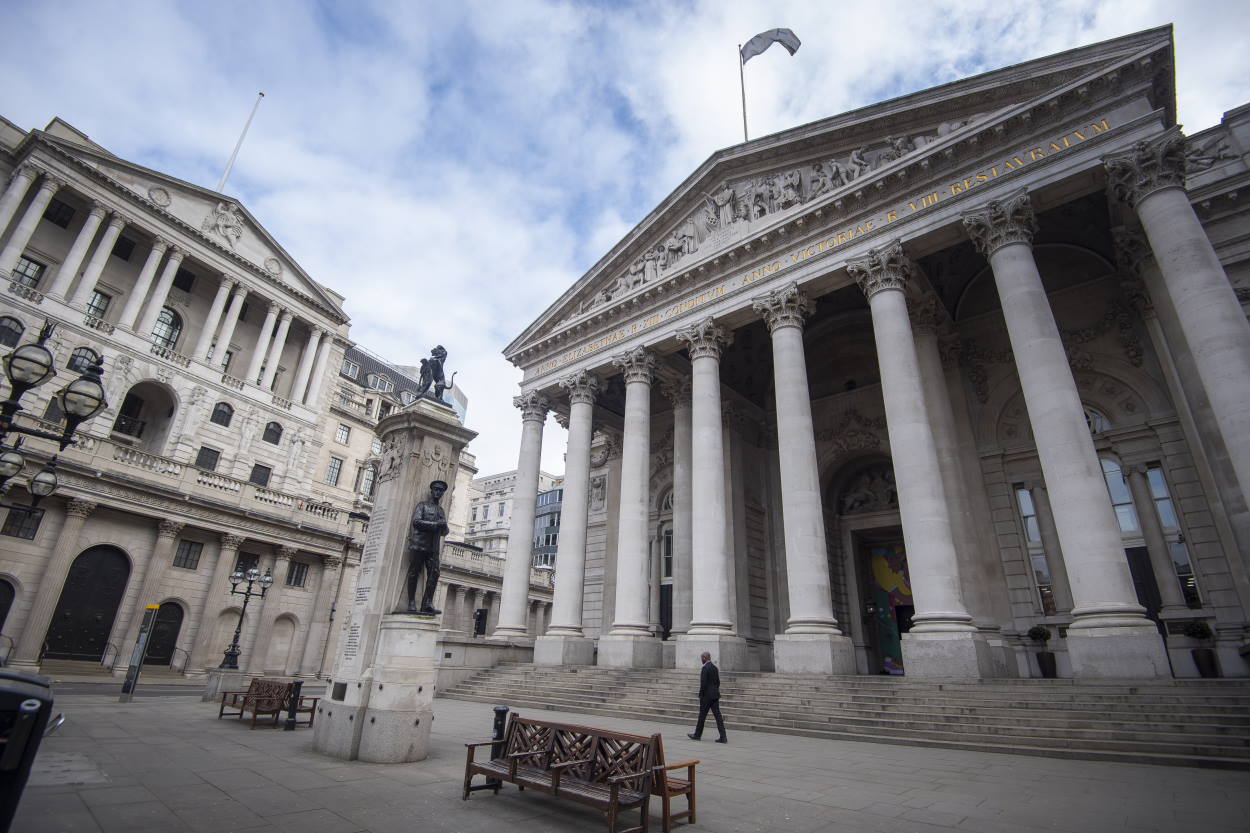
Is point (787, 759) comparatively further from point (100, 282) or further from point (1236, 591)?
point (100, 282)

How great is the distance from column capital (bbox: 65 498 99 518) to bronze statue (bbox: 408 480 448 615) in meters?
22.5

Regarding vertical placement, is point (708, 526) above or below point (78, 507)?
below

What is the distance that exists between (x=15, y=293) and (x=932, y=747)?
37.4 m

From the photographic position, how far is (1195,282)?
1276 cm

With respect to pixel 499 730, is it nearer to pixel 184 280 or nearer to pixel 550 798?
pixel 550 798

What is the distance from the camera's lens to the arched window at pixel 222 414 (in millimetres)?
32188

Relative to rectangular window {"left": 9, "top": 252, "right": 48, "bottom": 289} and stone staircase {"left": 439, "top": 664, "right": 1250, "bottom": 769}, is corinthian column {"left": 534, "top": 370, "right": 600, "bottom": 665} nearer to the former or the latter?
stone staircase {"left": 439, "top": 664, "right": 1250, "bottom": 769}

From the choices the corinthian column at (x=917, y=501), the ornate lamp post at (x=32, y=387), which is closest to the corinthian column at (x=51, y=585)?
the ornate lamp post at (x=32, y=387)

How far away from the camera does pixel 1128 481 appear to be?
1814cm

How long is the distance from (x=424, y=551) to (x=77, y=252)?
31139mm

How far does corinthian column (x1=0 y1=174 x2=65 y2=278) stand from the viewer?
26.2 m

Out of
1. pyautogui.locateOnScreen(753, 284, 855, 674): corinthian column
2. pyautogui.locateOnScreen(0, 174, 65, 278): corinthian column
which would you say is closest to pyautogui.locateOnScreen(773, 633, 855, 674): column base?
pyautogui.locateOnScreen(753, 284, 855, 674): corinthian column

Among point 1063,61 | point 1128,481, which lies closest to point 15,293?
point 1063,61

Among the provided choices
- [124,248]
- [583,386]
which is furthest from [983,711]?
[124,248]
